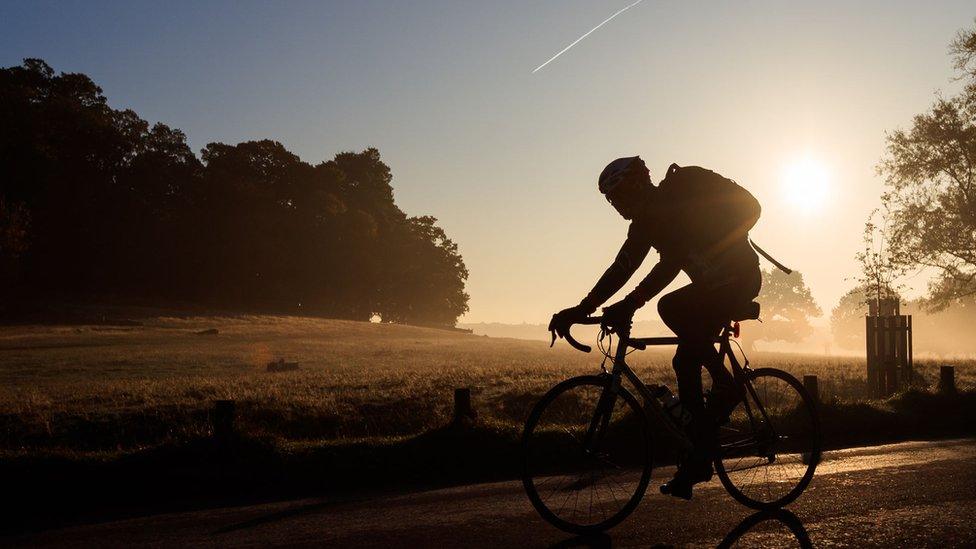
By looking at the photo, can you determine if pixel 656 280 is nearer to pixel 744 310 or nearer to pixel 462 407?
pixel 744 310

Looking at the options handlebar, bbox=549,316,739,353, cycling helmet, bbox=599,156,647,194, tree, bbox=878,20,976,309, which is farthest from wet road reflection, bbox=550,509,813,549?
tree, bbox=878,20,976,309

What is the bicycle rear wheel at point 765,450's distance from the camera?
5.59 m

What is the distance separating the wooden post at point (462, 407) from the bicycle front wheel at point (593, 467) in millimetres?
3440

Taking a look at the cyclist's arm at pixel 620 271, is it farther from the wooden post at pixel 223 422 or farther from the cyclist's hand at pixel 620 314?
the wooden post at pixel 223 422

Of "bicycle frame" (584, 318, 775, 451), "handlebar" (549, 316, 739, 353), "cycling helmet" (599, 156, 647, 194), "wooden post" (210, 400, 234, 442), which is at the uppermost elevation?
"cycling helmet" (599, 156, 647, 194)

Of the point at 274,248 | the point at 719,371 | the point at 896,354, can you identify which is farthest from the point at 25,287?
the point at 719,371

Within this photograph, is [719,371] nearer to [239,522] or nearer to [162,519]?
[239,522]

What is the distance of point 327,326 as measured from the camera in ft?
183

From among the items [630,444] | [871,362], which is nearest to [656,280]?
[630,444]

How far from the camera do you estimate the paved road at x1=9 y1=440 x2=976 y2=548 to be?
476cm

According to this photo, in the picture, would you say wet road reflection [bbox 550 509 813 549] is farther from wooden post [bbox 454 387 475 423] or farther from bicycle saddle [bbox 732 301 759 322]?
wooden post [bbox 454 387 475 423]

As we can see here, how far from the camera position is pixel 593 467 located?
5.35 metres

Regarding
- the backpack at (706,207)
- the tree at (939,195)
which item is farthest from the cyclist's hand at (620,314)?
the tree at (939,195)

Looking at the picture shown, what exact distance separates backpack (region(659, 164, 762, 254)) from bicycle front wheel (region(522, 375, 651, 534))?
1.24m
